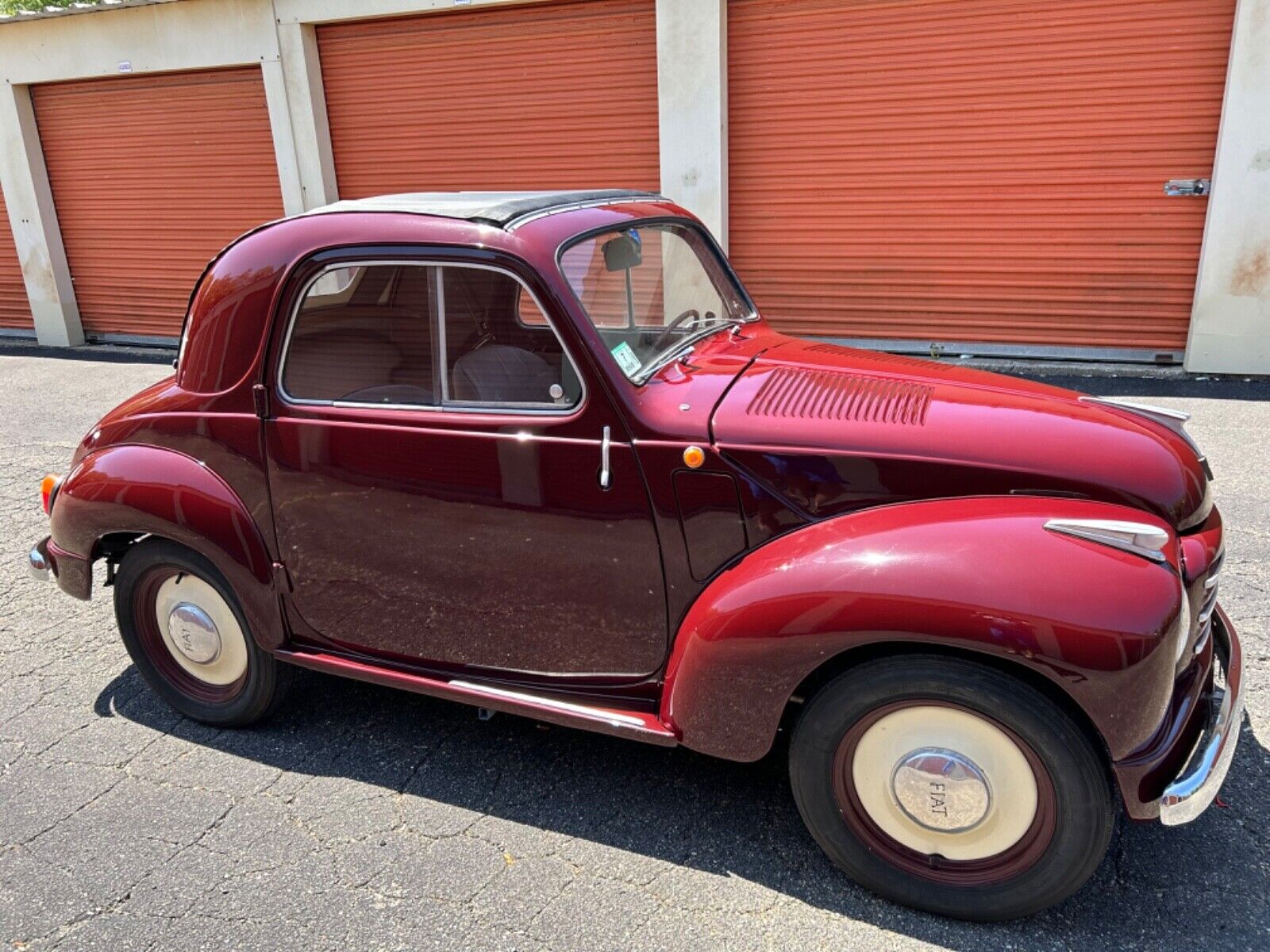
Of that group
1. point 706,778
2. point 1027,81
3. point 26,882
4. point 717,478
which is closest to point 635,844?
point 706,778

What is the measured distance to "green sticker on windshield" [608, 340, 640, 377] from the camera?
260 cm

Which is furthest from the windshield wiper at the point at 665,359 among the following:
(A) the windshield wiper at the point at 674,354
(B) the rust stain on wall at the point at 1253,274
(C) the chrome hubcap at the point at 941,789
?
(B) the rust stain on wall at the point at 1253,274

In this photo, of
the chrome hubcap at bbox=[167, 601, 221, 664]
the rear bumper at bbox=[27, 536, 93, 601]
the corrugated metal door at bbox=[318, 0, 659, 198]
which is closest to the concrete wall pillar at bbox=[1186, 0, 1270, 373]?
the corrugated metal door at bbox=[318, 0, 659, 198]

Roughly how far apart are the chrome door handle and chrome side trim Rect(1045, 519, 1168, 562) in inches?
43.2

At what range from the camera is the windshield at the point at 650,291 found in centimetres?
269

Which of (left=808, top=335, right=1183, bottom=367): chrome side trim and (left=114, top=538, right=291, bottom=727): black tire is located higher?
(left=114, top=538, right=291, bottom=727): black tire

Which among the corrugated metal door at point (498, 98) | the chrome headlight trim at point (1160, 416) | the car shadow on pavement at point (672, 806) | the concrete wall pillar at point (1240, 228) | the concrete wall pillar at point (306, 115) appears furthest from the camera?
the concrete wall pillar at point (306, 115)

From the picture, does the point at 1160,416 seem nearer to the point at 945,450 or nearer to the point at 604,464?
the point at 945,450

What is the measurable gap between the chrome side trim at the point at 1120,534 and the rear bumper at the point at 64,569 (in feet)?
10.4

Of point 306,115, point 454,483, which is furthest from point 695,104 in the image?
point 454,483

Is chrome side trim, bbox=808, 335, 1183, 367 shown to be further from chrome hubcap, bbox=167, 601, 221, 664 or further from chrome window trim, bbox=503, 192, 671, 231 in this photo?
chrome hubcap, bbox=167, 601, 221, 664

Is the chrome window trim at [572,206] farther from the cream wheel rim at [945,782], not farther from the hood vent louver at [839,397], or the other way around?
the cream wheel rim at [945,782]

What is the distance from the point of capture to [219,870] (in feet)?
8.49

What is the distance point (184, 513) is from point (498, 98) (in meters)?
6.63
